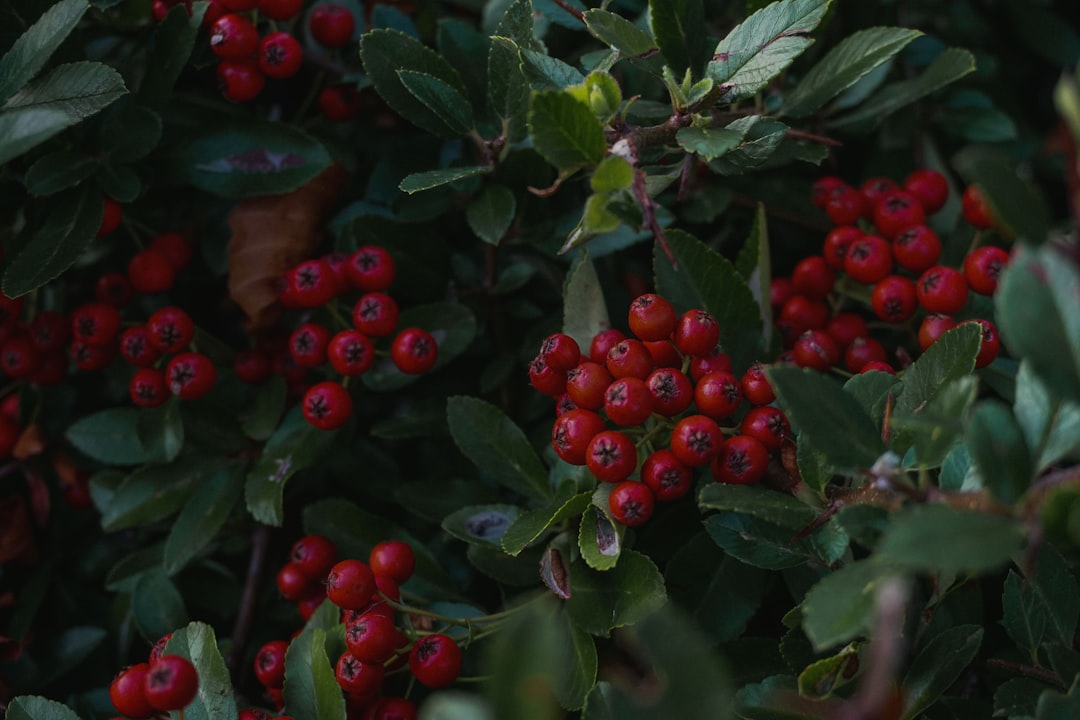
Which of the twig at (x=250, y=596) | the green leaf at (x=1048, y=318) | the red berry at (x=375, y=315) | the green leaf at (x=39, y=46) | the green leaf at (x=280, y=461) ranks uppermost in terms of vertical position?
the green leaf at (x=39, y=46)

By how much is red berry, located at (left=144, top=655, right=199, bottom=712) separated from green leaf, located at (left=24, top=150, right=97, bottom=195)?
841 millimetres

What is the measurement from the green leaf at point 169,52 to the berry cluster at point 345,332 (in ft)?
1.28

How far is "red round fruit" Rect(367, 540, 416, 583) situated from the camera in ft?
5.06

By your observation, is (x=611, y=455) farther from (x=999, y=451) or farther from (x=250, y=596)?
(x=250, y=596)

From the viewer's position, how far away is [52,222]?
1.69 m

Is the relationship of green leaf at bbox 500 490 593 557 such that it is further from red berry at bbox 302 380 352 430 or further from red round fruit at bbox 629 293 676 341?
red berry at bbox 302 380 352 430

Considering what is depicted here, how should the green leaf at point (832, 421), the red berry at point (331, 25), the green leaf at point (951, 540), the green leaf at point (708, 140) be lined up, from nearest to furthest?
1. the green leaf at point (951, 540)
2. the green leaf at point (832, 421)
3. the green leaf at point (708, 140)
4. the red berry at point (331, 25)

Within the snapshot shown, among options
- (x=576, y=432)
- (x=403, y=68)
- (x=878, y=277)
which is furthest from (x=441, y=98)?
(x=878, y=277)

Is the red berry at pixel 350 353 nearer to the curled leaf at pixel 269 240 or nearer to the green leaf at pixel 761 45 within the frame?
the curled leaf at pixel 269 240

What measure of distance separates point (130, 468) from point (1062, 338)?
68.7 inches

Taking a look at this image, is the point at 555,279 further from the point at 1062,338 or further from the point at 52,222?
the point at 1062,338

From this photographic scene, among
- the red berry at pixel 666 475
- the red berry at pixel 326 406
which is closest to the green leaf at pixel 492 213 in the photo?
the red berry at pixel 326 406

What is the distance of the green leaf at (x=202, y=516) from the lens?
174 centimetres

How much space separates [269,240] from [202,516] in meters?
0.54
